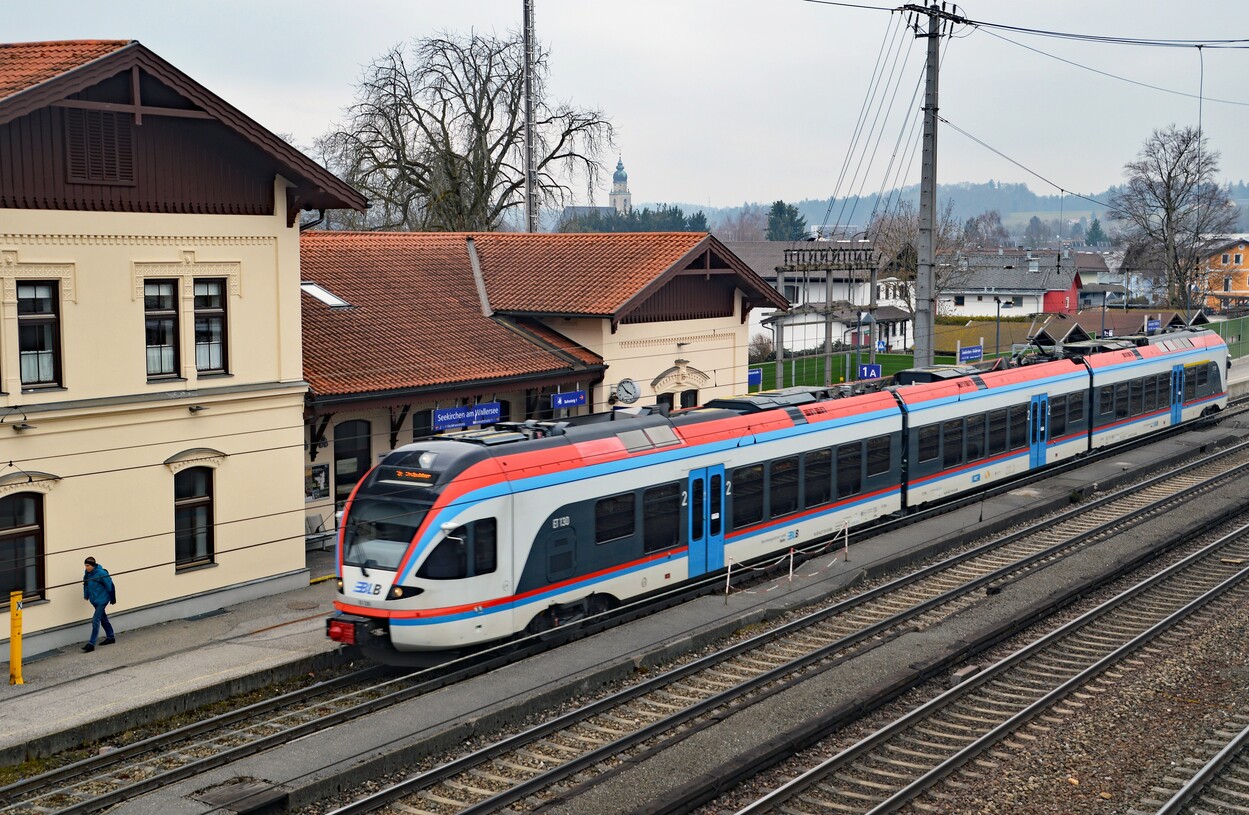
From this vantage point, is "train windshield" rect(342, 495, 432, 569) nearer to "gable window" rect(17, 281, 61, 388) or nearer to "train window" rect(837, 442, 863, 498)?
"gable window" rect(17, 281, 61, 388)

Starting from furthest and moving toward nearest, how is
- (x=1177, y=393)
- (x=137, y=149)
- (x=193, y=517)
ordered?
1. (x=1177, y=393)
2. (x=193, y=517)
3. (x=137, y=149)

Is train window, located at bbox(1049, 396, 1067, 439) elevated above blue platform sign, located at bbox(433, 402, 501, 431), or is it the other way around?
blue platform sign, located at bbox(433, 402, 501, 431)

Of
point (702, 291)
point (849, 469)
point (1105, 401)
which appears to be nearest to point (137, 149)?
point (849, 469)

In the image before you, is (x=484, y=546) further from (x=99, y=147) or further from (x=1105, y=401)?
(x=1105, y=401)

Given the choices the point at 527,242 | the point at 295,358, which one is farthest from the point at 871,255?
the point at 295,358

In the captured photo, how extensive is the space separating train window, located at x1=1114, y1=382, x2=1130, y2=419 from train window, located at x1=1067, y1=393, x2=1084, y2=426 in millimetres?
2199

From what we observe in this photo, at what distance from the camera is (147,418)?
57.5ft

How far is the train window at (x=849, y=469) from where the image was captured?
72.1ft

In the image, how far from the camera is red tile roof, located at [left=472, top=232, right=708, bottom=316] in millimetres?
26078

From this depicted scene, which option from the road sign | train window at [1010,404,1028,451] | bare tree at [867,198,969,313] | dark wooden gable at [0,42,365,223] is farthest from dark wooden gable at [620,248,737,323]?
bare tree at [867,198,969,313]

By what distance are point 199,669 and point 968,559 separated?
13.1 meters

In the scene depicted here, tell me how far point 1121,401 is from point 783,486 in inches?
648

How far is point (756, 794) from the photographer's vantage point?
465 inches

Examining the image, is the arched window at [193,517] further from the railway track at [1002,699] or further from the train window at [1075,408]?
the train window at [1075,408]
